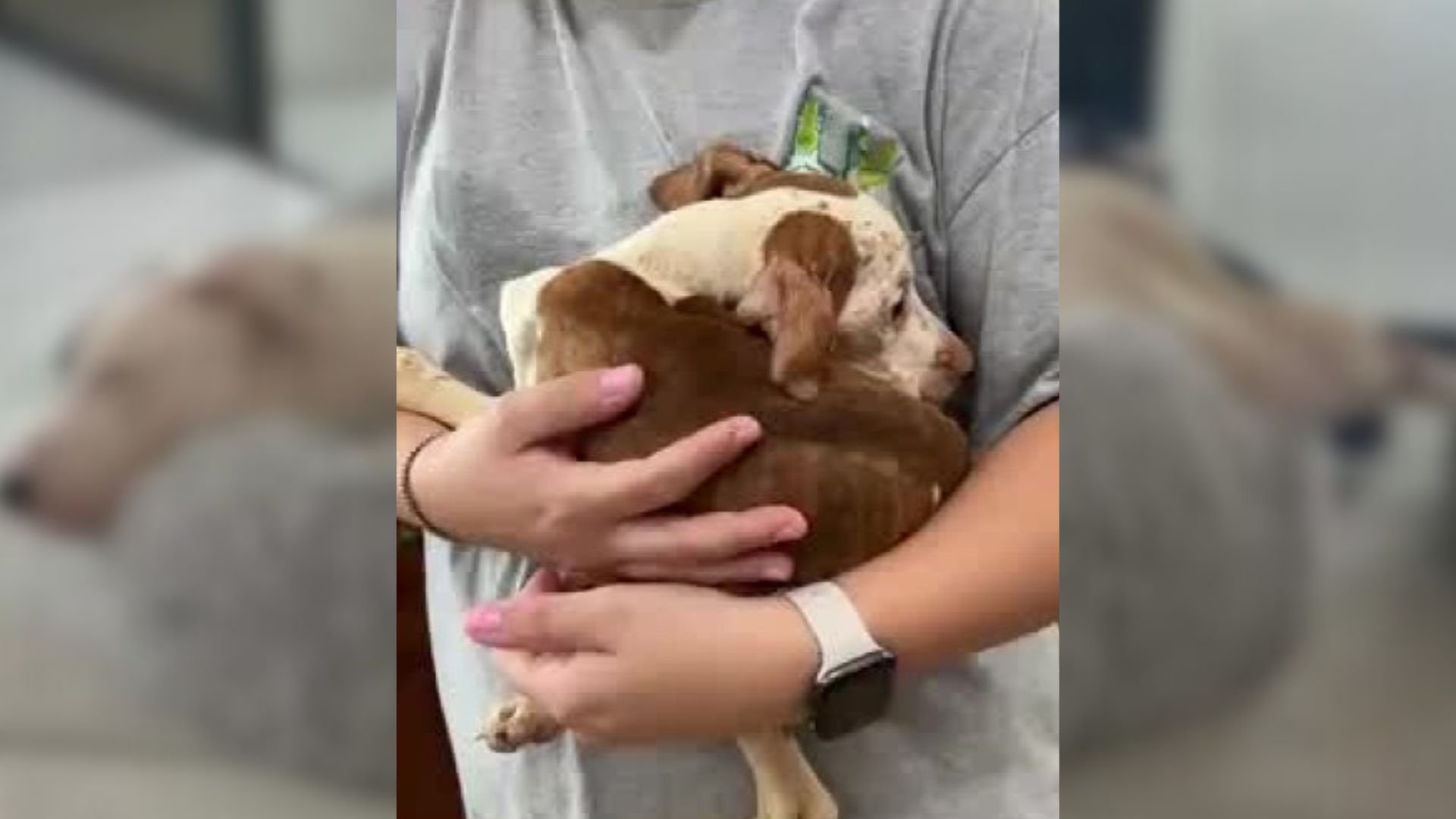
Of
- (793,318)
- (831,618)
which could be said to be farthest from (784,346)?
(831,618)

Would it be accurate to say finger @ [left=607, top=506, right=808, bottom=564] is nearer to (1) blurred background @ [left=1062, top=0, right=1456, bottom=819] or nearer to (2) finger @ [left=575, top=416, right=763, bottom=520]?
(2) finger @ [left=575, top=416, right=763, bottom=520]

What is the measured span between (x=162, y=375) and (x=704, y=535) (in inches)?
8.8

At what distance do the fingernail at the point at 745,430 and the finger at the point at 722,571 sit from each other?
5cm

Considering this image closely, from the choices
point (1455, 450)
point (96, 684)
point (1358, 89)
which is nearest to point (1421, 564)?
point (1455, 450)

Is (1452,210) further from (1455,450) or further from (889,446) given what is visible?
(889,446)

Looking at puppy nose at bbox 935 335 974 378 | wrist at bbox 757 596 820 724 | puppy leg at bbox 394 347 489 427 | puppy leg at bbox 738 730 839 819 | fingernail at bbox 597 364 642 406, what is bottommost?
puppy leg at bbox 738 730 839 819

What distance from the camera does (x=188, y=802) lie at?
837 mm

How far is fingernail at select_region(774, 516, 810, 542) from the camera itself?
2.78ft

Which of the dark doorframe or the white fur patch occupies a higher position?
the dark doorframe

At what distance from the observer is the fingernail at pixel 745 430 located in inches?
33.2

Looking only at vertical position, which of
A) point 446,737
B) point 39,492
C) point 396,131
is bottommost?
point 446,737

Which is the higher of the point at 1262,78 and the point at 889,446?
the point at 1262,78

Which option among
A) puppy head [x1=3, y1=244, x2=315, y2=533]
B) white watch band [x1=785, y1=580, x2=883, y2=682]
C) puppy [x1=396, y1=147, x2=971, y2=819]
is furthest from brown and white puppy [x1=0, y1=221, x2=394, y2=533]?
white watch band [x1=785, y1=580, x2=883, y2=682]

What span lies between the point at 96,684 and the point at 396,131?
0.25 m
